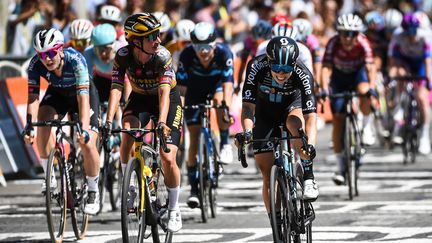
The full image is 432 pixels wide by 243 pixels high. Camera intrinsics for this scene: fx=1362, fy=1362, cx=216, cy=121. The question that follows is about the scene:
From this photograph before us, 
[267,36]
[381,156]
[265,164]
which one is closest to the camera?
[265,164]

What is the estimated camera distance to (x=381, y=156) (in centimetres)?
2134

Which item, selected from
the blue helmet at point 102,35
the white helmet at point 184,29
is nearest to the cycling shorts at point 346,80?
the white helmet at point 184,29

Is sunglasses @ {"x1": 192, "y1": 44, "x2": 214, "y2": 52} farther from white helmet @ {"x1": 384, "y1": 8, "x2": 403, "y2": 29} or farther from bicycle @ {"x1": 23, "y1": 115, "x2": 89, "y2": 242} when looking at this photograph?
white helmet @ {"x1": 384, "y1": 8, "x2": 403, "y2": 29}

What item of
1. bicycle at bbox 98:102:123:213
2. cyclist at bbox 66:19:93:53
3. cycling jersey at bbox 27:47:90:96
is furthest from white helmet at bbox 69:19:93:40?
cycling jersey at bbox 27:47:90:96

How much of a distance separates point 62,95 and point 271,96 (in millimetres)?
2594

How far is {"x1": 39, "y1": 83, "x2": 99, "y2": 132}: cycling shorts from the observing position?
12.9 metres

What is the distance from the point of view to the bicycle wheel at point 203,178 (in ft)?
45.9

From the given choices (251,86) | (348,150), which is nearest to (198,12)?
(348,150)

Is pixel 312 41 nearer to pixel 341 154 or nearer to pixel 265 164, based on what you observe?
pixel 341 154

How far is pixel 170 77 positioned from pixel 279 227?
6.21 feet

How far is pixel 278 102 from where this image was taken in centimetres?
1123

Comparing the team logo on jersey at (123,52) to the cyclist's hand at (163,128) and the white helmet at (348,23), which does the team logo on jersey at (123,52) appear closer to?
the cyclist's hand at (163,128)

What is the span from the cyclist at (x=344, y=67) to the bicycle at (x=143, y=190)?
4.80 metres

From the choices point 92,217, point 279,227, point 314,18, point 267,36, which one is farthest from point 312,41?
point 314,18
